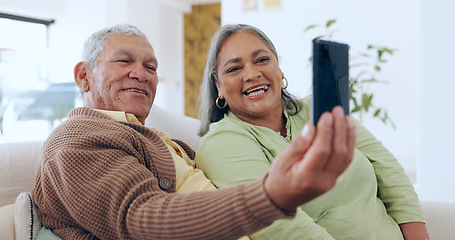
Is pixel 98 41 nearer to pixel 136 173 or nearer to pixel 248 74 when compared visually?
pixel 248 74

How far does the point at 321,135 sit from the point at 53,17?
271 inches

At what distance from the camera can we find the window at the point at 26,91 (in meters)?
6.29

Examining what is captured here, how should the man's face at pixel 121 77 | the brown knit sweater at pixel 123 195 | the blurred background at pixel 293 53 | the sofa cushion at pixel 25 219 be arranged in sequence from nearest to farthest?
1. the brown knit sweater at pixel 123 195
2. the sofa cushion at pixel 25 219
3. the man's face at pixel 121 77
4. the blurred background at pixel 293 53

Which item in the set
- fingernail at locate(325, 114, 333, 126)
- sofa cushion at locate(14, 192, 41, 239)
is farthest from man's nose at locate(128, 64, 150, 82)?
fingernail at locate(325, 114, 333, 126)

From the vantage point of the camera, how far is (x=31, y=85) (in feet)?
21.4

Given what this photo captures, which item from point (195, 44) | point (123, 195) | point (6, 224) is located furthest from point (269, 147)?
point (195, 44)

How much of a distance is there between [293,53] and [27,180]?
382 cm

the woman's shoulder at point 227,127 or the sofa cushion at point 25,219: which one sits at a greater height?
the woman's shoulder at point 227,127

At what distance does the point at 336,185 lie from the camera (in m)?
1.25

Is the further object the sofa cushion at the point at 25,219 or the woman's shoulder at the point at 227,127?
the woman's shoulder at the point at 227,127

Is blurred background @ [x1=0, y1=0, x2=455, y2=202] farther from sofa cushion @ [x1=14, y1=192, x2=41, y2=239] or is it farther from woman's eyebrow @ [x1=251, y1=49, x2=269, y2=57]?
sofa cushion @ [x1=14, y1=192, x2=41, y2=239]

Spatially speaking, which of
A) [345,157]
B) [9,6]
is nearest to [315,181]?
[345,157]

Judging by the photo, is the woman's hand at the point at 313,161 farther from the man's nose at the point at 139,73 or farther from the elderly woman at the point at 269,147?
the man's nose at the point at 139,73

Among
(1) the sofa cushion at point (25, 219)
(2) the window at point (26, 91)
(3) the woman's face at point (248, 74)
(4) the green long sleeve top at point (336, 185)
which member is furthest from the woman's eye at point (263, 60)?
(2) the window at point (26, 91)
